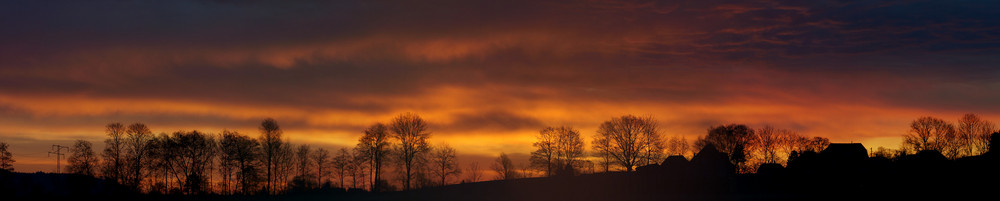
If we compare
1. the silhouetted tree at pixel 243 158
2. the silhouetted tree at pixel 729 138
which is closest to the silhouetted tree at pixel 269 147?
the silhouetted tree at pixel 243 158

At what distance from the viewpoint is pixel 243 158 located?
111750 mm

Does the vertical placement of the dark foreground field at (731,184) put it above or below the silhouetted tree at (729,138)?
below

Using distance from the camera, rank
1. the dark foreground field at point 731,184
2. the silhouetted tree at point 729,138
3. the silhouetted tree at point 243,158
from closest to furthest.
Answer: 1. the dark foreground field at point 731,184
2. the silhouetted tree at point 243,158
3. the silhouetted tree at point 729,138

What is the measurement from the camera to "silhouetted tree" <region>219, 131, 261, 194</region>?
111812mm

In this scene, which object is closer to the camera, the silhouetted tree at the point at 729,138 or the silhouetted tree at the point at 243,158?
the silhouetted tree at the point at 243,158

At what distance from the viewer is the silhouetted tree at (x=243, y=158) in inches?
4402

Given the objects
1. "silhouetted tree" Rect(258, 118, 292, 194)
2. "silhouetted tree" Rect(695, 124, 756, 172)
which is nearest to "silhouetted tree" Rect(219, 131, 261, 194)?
"silhouetted tree" Rect(258, 118, 292, 194)

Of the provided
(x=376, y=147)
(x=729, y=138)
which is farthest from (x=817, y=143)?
(x=376, y=147)

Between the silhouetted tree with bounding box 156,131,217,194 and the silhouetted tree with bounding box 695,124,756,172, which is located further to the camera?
the silhouetted tree with bounding box 695,124,756,172

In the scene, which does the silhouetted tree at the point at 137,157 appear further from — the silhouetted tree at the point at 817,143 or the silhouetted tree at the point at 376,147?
the silhouetted tree at the point at 817,143

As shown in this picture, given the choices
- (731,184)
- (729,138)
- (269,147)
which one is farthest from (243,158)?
(729,138)

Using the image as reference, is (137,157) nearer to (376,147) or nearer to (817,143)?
(376,147)

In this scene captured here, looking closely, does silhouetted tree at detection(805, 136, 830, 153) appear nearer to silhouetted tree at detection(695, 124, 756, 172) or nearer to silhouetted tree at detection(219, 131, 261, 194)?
silhouetted tree at detection(695, 124, 756, 172)

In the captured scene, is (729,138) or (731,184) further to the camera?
(729,138)
